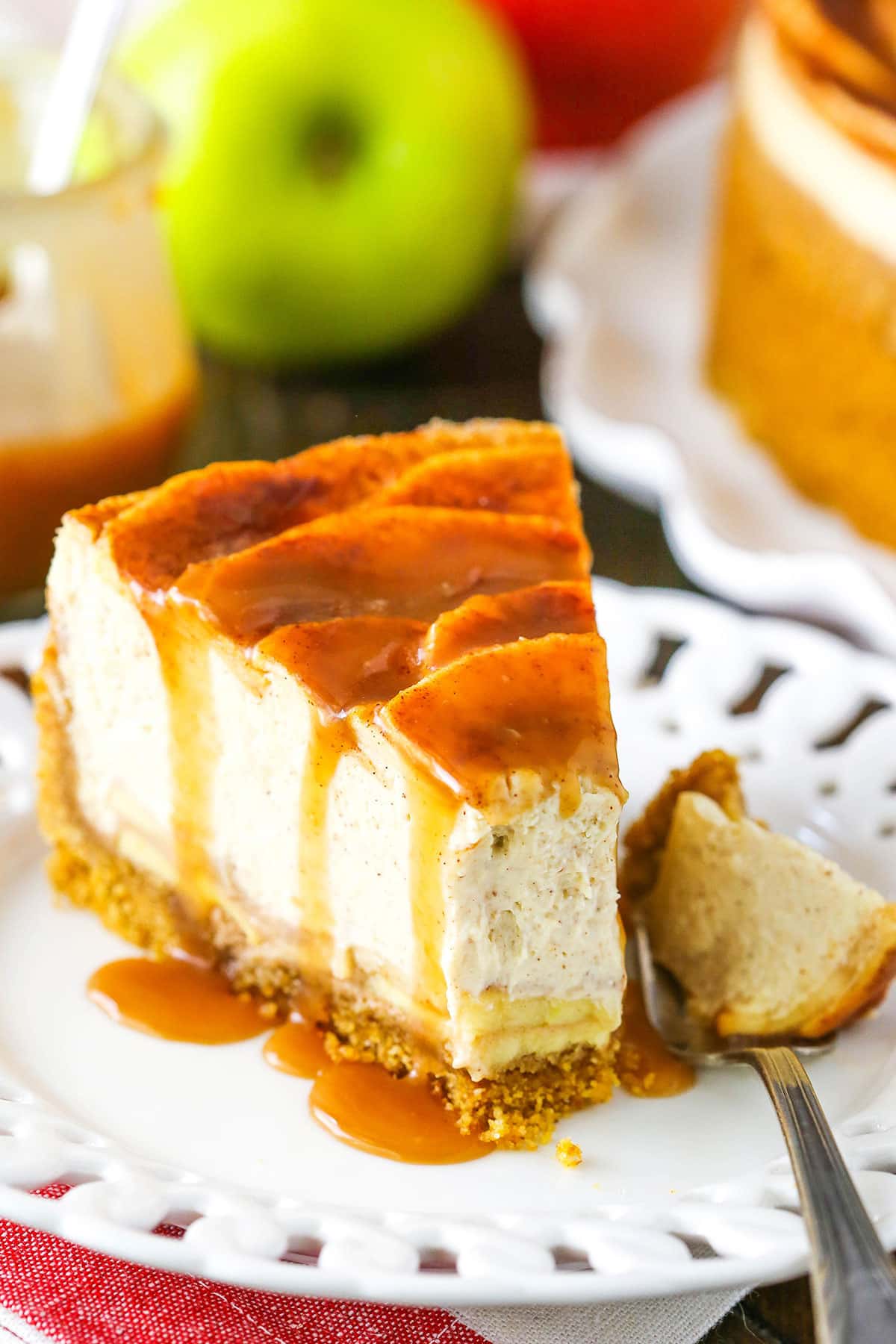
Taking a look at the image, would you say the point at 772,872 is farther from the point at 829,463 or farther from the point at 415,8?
the point at 415,8

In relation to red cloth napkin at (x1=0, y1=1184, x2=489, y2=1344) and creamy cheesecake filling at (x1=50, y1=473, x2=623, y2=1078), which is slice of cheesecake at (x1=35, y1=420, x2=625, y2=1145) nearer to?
creamy cheesecake filling at (x1=50, y1=473, x2=623, y2=1078)

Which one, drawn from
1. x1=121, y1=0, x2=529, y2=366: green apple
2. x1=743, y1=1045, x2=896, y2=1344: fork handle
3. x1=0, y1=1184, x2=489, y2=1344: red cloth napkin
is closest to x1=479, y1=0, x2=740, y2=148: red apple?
x1=121, y1=0, x2=529, y2=366: green apple

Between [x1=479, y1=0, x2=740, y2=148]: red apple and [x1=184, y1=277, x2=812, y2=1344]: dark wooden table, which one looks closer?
[x1=184, y1=277, x2=812, y2=1344]: dark wooden table

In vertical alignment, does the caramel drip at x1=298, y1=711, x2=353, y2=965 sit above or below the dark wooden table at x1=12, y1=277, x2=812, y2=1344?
above

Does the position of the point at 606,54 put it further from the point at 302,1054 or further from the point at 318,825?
the point at 302,1054

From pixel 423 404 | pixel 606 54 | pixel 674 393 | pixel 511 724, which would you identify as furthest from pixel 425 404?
pixel 511 724

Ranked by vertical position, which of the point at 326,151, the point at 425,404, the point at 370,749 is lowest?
the point at 425,404

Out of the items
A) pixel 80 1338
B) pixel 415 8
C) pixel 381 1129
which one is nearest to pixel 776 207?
pixel 415 8

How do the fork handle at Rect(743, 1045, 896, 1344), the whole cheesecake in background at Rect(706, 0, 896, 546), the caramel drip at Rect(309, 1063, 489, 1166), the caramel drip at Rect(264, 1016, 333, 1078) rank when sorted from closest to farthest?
the fork handle at Rect(743, 1045, 896, 1344), the caramel drip at Rect(309, 1063, 489, 1166), the caramel drip at Rect(264, 1016, 333, 1078), the whole cheesecake in background at Rect(706, 0, 896, 546)
